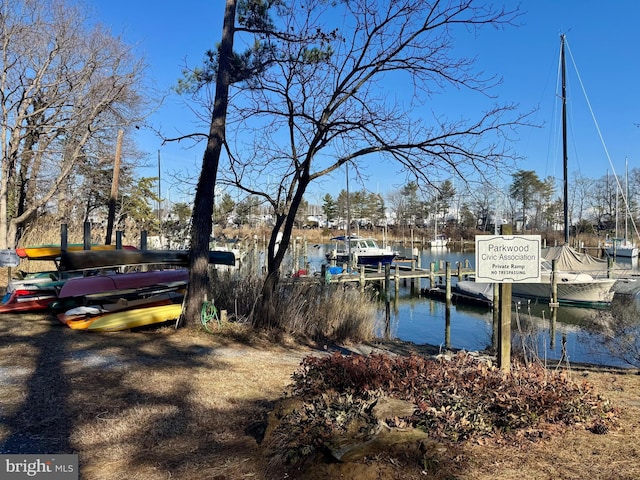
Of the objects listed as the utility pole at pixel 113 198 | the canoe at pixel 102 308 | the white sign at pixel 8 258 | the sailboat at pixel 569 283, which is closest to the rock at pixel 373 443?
the canoe at pixel 102 308

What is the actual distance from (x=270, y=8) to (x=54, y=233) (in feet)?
53.3

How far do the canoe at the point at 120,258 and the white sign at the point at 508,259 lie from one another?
701 centimetres

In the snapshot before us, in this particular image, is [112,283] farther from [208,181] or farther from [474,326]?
[474,326]

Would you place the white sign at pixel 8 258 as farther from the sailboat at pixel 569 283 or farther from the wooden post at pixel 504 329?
the sailboat at pixel 569 283

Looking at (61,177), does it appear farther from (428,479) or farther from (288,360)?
(428,479)

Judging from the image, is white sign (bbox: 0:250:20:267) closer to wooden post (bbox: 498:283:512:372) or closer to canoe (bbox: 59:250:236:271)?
canoe (bbox: 59:250:236:271)

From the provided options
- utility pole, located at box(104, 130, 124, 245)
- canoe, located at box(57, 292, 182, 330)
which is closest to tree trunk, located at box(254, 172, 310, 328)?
canoe, located at box(57, 292, 182, 330)

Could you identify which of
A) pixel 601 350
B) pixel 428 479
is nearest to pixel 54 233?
pixel 601 350

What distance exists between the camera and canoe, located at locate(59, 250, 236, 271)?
9586mm

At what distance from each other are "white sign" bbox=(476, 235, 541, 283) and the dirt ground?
156 cm

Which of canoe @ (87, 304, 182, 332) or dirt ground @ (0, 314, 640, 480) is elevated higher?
canoe @ (87, 304, 182, 332)

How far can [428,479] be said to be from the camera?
3.10 metres

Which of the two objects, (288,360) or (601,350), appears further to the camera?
(601,350)

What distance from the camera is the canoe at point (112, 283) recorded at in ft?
32.2
